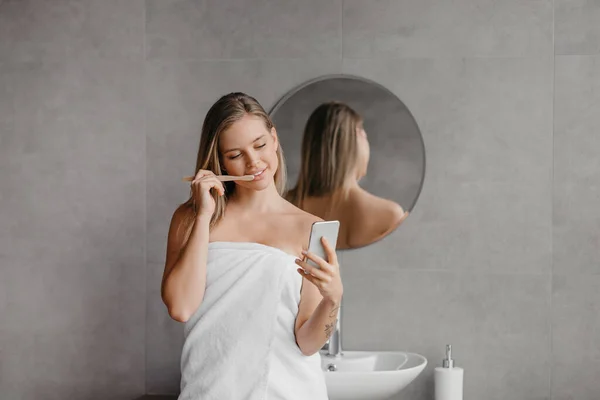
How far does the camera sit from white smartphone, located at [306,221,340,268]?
4.94ft

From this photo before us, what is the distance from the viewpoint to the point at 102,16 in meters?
2.60

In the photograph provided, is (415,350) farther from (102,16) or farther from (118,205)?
(102,16)

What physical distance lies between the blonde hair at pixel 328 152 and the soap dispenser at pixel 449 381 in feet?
2.30

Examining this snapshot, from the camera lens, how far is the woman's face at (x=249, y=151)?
5.64ft

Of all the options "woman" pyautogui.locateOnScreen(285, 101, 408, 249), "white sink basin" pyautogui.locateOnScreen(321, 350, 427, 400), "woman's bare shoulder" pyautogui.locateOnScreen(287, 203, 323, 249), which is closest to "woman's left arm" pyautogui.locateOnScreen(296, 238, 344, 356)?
"woman's bare shoulder" pyautogui.locateOnScreen(287, 203, 323, 249)

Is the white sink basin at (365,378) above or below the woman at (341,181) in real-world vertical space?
below

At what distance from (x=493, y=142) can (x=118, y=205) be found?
4.75 feet

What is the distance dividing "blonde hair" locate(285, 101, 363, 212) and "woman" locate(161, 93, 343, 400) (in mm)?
719

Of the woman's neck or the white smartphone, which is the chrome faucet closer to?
the woman's neck

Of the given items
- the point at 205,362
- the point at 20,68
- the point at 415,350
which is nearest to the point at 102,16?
the point at 20,68

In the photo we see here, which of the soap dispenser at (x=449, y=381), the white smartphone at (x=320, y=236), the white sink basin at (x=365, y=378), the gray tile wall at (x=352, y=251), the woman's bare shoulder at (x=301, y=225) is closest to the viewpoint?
the white smartphone at (x=320, y=236)

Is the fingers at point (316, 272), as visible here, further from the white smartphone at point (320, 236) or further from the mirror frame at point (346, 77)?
the mirror frame at point (346, 77)

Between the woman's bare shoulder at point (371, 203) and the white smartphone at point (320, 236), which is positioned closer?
the white smartphone at point (320, 236)

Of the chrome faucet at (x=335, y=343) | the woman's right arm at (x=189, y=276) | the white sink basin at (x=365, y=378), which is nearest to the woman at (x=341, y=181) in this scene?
the chrome faucet at (x=335, y=343)
